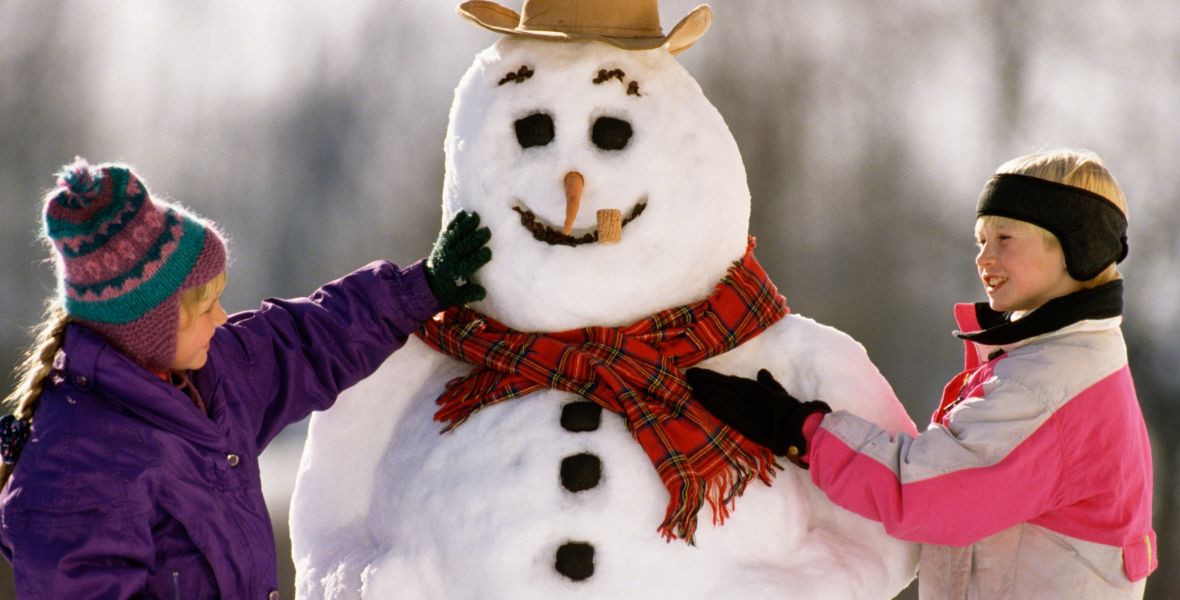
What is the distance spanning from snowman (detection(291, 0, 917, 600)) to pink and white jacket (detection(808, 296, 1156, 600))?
0.11 m

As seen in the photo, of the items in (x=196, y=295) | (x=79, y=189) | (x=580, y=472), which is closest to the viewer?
(x=79, y=189)

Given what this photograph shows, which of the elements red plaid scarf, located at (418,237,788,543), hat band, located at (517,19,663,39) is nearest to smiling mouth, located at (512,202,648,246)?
red plaid scarf, located at (418,237,788,543)

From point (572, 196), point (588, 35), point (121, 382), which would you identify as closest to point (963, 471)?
point (572, 196)

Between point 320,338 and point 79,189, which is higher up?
point 79,189

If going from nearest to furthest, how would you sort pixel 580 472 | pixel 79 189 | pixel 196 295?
pixel 79 189, pixel 196 295, pixel 580 472

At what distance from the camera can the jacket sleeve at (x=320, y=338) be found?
1.17 meters

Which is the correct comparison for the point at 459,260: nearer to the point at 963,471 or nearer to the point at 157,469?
the point at 157,469

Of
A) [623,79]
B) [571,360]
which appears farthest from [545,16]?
[571,360]

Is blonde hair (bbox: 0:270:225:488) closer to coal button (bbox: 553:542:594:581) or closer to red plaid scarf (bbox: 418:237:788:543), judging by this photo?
red plaid scarf (bbox: 418:237:788:543)

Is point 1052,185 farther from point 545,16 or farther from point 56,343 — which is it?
point 56,343

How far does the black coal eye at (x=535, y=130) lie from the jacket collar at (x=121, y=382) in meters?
0.49

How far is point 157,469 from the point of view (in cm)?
97

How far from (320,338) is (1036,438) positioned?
2.75ft

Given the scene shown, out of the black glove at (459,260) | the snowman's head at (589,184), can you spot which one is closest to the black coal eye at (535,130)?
the snowman's head at (589,184)
